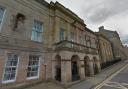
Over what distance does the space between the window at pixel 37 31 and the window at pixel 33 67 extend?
6.30ft

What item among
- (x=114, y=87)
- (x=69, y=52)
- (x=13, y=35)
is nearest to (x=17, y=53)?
(x=13, y=35)

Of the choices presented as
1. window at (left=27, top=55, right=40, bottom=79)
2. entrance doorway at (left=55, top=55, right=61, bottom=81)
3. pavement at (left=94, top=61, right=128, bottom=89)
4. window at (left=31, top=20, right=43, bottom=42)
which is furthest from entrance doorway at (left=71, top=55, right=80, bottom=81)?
window at (left=31, top=20, right=43, bottom=42)

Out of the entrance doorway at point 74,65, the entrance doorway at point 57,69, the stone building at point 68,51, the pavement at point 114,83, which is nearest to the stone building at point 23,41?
the entrance doorway at point 57,69

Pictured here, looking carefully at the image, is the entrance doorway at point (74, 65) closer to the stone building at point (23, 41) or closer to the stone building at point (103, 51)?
the stone building at point (23, 41)

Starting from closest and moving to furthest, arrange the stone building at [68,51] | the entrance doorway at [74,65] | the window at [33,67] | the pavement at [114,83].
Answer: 1. the pavement at [114,83]
2. the window at [33,67]
3. the stone building at [68,51]
4. the entrance doorway at [74,65]

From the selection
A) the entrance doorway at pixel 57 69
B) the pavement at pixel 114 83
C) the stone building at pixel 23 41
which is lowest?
the pavement at pixel 114 83

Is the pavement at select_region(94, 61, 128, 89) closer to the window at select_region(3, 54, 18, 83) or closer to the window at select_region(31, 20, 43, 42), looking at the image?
the window at select_region(3, 54, 18, 83)

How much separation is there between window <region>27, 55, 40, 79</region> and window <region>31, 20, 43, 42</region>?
1.92 metres

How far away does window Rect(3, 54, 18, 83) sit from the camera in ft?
24.7

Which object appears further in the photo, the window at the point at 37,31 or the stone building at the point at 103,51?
the stone building at the point at 103,51

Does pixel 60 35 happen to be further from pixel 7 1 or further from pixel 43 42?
pixel 7 1

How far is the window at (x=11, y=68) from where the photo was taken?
24.7 ft

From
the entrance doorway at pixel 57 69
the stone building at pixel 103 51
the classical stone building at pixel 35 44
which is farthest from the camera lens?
the stone building at pixel 103 51

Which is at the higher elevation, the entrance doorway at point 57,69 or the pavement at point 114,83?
the entrance doorway at point 57,69
